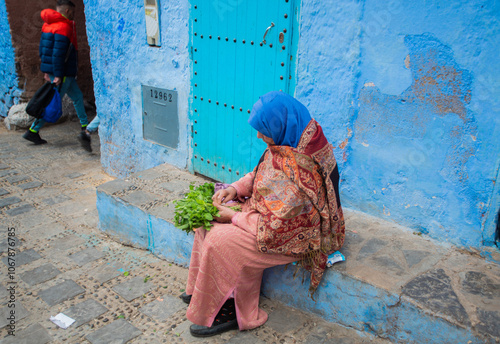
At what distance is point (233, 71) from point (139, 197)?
1.52m

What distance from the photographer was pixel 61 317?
284 centimetres

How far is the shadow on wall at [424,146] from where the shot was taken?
268 centimetres

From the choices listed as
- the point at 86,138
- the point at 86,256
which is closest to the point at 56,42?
the point at 86,138

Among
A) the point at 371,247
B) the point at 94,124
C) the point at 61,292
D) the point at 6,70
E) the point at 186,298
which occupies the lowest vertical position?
the point at 61,292

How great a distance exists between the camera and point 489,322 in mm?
2117

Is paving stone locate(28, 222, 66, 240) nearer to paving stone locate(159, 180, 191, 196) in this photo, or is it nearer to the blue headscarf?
paving stone locate(159, 180, 191, 196)

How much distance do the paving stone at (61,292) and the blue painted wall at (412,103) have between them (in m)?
2.29

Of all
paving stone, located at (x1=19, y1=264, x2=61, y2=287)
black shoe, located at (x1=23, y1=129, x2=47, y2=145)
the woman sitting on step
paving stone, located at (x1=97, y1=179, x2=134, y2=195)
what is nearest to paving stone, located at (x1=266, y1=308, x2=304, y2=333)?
the woman sitting on step

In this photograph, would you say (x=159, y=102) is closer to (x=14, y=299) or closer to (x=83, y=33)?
(x=14, y=299)

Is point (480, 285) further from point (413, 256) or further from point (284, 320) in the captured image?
point (284, 320)

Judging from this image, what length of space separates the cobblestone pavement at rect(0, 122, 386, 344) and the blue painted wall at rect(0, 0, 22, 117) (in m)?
3.38

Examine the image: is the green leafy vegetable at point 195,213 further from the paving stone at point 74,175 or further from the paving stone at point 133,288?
the paving stone at point 74,175

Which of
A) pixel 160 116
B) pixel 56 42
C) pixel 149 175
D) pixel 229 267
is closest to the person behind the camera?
pixel 229 267

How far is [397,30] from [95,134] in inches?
257
